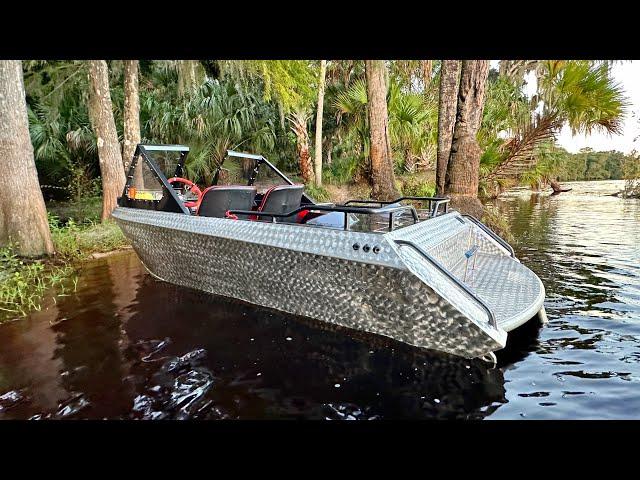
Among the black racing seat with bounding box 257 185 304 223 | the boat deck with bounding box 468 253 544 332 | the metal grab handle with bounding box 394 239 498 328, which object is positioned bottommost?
the boat deck with bounding box 468 253 544 332

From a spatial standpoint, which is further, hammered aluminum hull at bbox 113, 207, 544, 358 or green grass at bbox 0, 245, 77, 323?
green grass at bbox 0, 245, 77, 323

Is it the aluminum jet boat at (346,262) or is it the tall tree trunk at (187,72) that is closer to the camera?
the aluminum jet boat at (346,262)

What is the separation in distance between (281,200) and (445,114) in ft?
16.3

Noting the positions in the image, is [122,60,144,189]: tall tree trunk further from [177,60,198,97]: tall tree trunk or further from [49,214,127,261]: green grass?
[49,214,127,261]: green grass

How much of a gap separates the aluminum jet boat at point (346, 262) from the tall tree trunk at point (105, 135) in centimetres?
355

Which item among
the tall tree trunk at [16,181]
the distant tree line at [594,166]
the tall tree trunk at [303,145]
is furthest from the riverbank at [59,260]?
the distant tree line at [594,166]

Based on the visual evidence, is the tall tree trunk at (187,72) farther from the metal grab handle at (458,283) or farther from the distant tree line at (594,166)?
the distant tree line at (594,166)

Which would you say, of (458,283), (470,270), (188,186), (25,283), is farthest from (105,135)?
(458,283)

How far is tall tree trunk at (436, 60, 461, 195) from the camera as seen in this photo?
279 inches

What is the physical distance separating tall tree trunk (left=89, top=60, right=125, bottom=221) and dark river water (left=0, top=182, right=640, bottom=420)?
423 centimetres

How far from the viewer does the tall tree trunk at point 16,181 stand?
5.34 meters

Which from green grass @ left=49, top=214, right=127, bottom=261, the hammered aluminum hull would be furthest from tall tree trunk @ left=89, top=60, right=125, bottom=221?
the hammered aluminum hull

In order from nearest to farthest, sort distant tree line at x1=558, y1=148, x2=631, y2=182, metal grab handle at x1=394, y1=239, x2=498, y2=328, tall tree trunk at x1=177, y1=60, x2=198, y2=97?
metal grab handle at x1=394, y1=239, x2=498, y2=328 → tall tree trunk at x1=177, y1=60, x2=198, y2=97 → distant tree line at x1=558, y1=148, x2=631, y2=182
